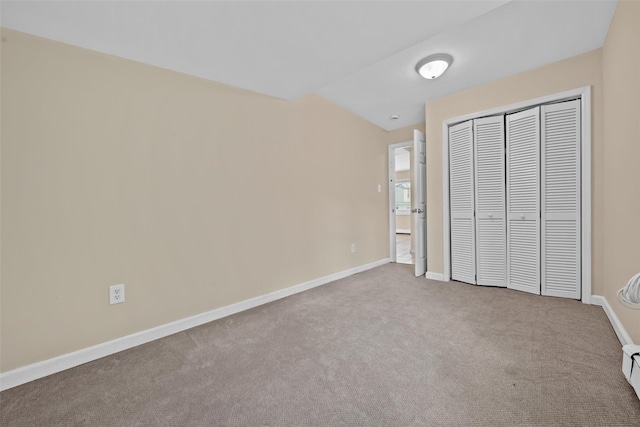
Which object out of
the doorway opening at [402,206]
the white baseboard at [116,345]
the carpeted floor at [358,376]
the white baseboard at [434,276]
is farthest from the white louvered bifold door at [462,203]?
the white baseboard at [116,345]

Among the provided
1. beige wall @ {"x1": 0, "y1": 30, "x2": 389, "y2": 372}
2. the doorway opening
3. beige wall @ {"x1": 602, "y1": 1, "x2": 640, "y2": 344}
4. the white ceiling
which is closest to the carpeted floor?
beige wall @ {"x1": 0, "y1": 30, "x2": 389, "y2": 372}

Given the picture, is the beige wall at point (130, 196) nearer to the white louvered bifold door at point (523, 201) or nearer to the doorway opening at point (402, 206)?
the doorway opening at point (402, 206)

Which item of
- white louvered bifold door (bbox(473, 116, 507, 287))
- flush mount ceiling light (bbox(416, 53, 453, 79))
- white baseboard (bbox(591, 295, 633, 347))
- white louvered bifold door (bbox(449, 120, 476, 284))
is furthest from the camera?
white louvered bifold door (bbox(449, 120, 476, 284))

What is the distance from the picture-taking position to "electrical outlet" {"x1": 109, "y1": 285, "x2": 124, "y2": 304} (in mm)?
1747

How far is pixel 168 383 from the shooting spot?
4.64 ft

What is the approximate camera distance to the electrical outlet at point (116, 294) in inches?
68.8

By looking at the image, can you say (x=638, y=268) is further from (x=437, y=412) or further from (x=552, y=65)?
(x=552, y=65)

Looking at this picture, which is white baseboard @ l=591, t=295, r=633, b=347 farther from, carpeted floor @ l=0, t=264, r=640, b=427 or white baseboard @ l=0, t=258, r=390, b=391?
white baseboard @ l=0, t=258, r=390, b=391

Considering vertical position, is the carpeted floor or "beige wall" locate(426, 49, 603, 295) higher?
"beige wall" locate(426, 49, 603, 295)

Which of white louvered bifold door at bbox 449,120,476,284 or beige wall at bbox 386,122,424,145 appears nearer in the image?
white louvered bifold door at bbox 449,120,476,284

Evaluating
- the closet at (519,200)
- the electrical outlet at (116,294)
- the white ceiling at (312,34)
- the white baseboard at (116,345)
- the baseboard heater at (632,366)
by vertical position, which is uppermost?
the white ceiling at (312,34)

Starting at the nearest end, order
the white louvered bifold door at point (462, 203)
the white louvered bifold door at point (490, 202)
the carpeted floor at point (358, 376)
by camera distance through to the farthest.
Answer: the carpeted floor at point (358, 376), the white louvered bifold door at point (490, 202), the white louvered bifold door at point (462, 203)

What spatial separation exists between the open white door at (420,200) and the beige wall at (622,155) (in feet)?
5.56

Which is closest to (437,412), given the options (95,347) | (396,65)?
(95,347)
